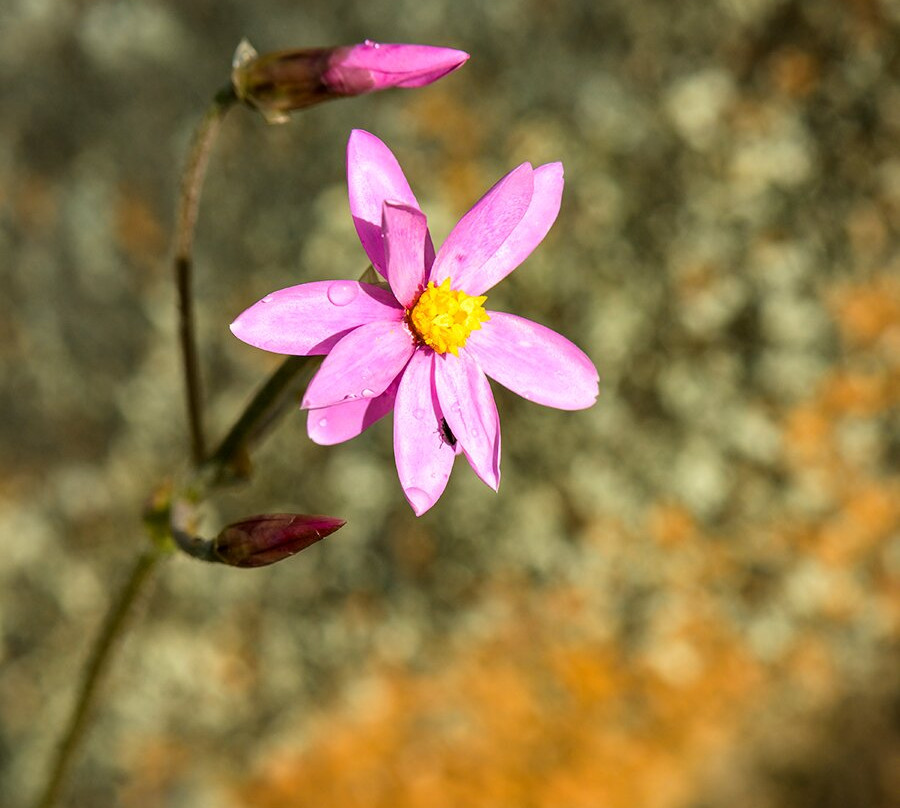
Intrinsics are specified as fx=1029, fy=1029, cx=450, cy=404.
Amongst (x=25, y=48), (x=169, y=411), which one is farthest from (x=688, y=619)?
(x=25, y=48)

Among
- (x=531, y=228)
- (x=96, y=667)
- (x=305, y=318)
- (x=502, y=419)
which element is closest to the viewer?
(x=305, y=318)

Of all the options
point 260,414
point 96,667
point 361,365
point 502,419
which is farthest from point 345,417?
point 502,419

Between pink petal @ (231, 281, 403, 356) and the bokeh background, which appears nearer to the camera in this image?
pink petal @ (231, 281, 403, 356)

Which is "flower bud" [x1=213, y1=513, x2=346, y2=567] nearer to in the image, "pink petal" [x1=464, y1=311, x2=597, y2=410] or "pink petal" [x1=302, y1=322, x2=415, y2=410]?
"pink petal" [x1=302, y1=322, x2=415, y2=410]

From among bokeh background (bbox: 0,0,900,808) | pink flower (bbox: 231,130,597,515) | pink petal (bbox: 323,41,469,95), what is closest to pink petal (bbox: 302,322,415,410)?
pink flower (bbox: 231,130,597,515)

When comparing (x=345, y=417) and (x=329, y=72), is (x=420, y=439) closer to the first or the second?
(x=345, y=417)

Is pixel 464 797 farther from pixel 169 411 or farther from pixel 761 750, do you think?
pixel 169 411

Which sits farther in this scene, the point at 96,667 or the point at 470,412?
the point at 96,667
